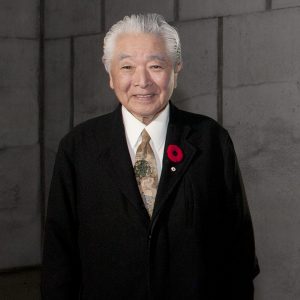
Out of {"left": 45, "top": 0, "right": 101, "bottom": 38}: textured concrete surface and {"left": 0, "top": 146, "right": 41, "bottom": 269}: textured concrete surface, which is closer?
{"left": 45, "top": 0, "right": 101, "bottom": 38}: textured concrete surface

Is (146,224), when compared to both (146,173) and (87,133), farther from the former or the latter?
(87,133)

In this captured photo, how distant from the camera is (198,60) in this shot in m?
3.17

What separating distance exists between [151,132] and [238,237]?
40 centimetres

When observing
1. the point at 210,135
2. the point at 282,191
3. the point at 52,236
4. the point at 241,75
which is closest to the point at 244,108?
the point at 241,75

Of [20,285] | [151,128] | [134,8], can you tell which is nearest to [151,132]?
[151,128]

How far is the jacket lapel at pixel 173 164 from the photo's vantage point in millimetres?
1719

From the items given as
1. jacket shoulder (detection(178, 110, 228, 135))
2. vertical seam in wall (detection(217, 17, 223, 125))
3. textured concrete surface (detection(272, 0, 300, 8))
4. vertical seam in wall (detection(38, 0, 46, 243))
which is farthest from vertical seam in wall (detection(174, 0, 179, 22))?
jacket shoulder (detection(178, 110, 228, 135))

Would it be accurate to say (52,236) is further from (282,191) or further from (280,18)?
(280,18)

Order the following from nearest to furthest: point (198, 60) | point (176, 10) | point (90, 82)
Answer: point (198, 60) < point (176, 10) < point (90, 82)

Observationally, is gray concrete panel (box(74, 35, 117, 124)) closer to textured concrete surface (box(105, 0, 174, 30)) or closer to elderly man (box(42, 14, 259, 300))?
textured concrete surface (box(105, 0, 174, 30))

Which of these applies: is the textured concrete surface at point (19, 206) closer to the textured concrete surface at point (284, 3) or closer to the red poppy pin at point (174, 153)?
the textured concrete surface at point (284, 3)

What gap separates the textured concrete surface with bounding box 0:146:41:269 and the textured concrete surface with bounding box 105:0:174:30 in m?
1.03

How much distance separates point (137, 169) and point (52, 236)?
1.00 ft

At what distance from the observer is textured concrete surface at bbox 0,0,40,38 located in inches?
157
